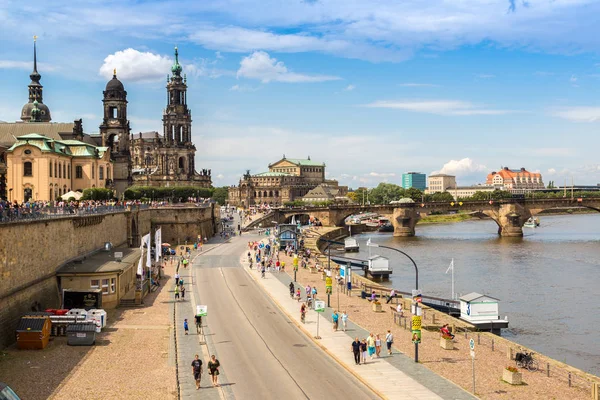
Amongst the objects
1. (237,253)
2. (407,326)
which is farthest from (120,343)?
(237,253)

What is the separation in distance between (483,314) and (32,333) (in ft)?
79.4

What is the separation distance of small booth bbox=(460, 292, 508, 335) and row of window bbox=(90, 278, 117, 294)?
796 inches

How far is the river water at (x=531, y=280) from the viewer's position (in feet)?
123

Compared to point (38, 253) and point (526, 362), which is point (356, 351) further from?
point (38, 253)

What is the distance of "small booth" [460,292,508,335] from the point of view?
38.8 m

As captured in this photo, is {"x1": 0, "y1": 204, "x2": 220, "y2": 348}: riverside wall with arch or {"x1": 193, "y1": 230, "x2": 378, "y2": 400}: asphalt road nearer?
{"x1": 193, "y1": 230, "x2": 378, "y2": 400}: asphalt road

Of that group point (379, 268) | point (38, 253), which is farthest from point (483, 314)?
point (379, 268)

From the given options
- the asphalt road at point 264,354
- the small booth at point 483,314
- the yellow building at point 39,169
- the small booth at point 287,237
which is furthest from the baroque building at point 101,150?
the small booth at point 483,314

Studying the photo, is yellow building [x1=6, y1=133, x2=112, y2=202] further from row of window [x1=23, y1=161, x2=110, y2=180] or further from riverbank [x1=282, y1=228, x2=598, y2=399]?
riverbank [x1=282, y1=228, x2=598, y2=399]

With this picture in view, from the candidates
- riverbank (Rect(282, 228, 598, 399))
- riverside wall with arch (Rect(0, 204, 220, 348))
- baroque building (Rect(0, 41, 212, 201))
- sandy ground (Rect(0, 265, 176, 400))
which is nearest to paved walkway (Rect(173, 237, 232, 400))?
sandy ground (Rect(0, 265, 176, 400))

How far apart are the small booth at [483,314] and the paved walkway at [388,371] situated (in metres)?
8.55

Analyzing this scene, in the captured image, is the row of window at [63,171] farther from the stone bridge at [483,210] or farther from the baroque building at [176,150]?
the baroque building at [176,150]

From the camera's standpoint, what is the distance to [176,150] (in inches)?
5364

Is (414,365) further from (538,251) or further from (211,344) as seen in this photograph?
(538,251)
